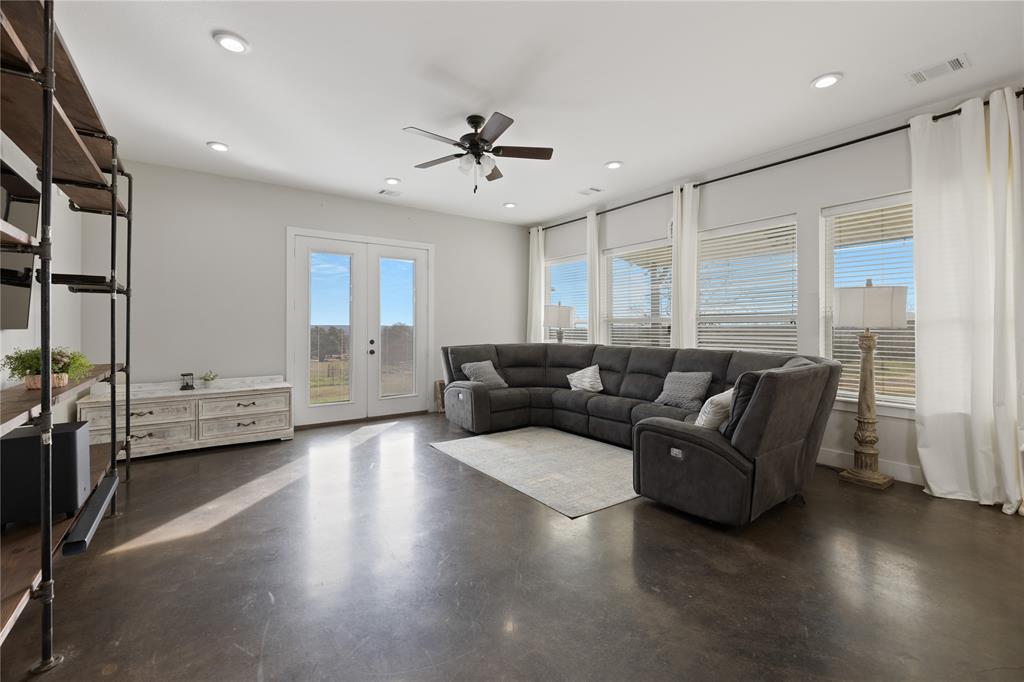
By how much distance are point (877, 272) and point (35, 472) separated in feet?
18.2

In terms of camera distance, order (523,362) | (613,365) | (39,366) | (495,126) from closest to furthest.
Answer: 1. (39,366)
2. (495,126)
3. (613,365)
4. (523,362)

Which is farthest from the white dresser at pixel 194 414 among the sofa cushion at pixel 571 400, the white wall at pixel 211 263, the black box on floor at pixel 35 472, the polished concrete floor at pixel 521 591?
the sofa cushion at pixel 571 400

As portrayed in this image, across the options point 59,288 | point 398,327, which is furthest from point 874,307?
point 59,288

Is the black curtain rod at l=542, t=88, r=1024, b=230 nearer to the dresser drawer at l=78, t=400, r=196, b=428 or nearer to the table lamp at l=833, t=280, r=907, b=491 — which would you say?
the table lamp at l=833, t=280, r=907, b=491

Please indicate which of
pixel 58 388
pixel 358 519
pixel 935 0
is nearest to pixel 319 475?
pixel 358 519

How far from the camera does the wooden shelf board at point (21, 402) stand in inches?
52.7

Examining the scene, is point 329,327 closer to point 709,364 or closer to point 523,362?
point 523,362

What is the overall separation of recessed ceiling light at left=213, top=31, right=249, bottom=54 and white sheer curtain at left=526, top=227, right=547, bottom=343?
496cm

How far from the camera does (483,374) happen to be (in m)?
5.55

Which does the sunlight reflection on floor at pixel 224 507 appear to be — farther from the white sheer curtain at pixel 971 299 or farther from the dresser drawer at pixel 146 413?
the white sheer curtain at pixel 971 299

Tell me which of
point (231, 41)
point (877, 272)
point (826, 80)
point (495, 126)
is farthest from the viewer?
point (877, 272)

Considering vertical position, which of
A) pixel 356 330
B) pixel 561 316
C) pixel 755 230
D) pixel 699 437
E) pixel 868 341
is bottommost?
pixel 699 437

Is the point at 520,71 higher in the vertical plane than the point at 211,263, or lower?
higher

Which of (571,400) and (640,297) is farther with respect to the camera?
(640,297)
